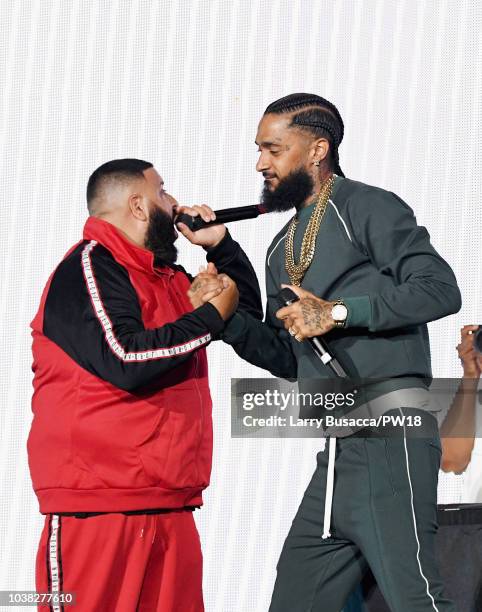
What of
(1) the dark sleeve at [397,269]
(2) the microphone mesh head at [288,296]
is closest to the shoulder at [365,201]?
(1) the dark sleeve at [397,269]

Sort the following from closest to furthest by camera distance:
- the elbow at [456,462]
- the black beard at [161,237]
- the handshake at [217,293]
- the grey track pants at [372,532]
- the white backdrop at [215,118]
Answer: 1. the grey track pants at [372,532]
2. the handshake at [217,293]
3. the black beard at [161,237]
4. the elbow at [456,462]
5. the white backdrop at [215,118]

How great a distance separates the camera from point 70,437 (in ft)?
7.26

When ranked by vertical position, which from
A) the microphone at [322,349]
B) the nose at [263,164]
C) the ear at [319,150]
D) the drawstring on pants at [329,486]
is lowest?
the drawstring on pants at [329,486]

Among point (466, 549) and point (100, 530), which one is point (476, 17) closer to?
point (466, 549)

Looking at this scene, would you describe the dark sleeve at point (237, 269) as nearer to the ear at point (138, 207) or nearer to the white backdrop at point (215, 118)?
the ear at point (138, 207)

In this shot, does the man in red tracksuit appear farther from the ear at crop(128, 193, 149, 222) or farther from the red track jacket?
the ear at crop(128, 193, 149, 222)

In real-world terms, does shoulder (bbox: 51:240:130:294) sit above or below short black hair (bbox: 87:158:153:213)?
below

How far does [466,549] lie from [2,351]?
57.8 inches

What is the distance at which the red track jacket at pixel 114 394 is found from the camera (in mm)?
2176

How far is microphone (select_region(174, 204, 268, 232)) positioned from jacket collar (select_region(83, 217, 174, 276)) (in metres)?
0.18

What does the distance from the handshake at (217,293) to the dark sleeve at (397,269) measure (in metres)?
0.30

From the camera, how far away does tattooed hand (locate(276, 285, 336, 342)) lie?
2.04 meters

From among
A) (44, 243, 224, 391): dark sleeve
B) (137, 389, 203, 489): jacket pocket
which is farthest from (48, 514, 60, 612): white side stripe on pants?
(44, 243, 224, 391): dark sleeve

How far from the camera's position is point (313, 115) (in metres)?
2.34
